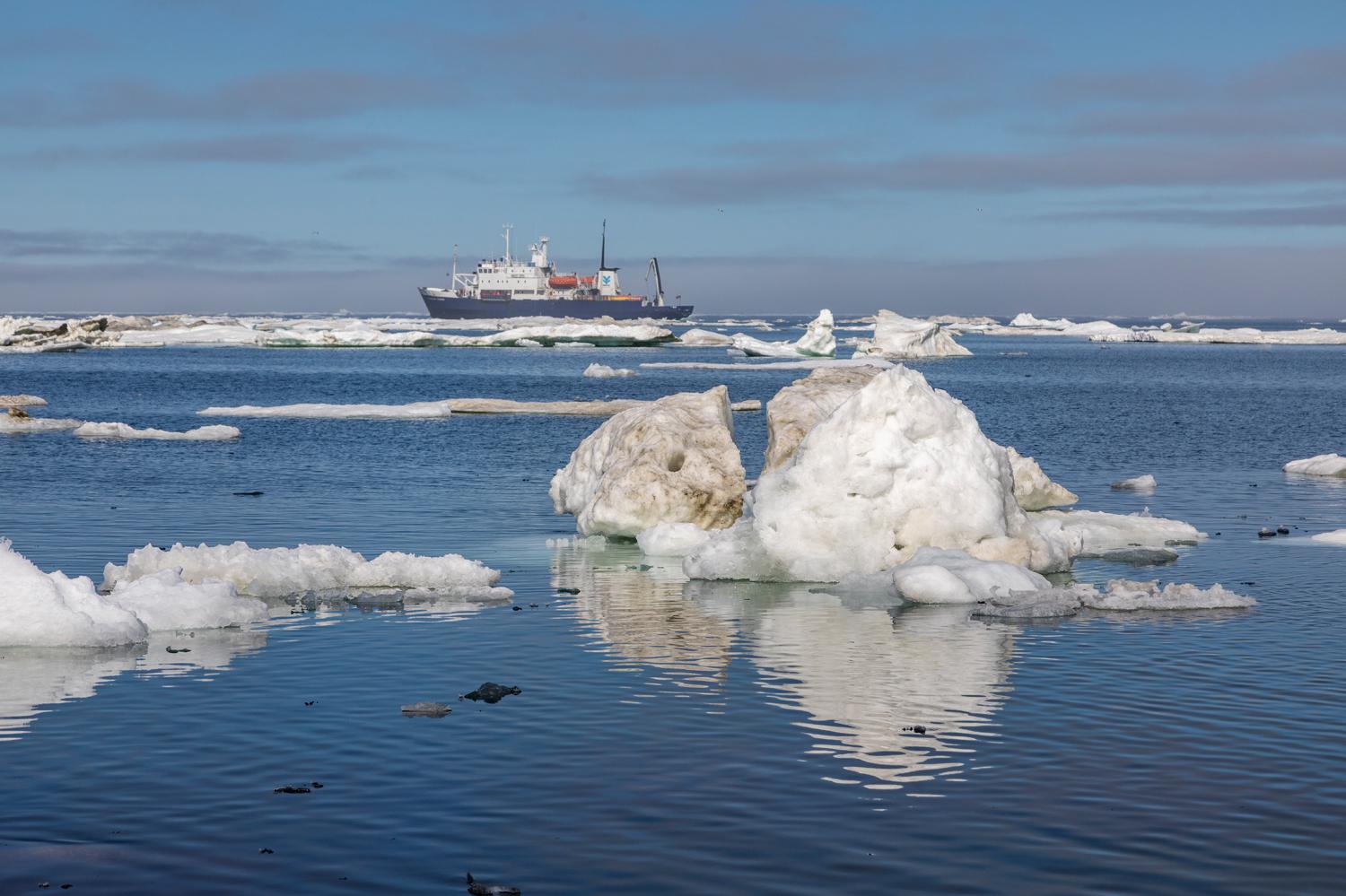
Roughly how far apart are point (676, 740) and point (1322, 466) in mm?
33842

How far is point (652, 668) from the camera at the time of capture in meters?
18.1

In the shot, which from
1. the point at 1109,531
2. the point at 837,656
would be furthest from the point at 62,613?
the point at 1109,531

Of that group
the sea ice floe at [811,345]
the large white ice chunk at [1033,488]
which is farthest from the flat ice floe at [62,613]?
the sea ice floe at [811,345]

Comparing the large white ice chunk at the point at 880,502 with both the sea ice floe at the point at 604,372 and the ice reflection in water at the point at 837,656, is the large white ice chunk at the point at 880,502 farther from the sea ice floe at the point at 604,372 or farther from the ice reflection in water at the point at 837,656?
the sea ice floe at the point at 604,372

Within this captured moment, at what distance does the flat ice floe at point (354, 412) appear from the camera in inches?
2512

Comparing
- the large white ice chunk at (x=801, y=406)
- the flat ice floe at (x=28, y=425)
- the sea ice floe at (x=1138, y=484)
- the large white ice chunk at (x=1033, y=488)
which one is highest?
the large white ice chunk at (x=801, y=406)

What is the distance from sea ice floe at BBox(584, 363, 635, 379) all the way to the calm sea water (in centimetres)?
7053

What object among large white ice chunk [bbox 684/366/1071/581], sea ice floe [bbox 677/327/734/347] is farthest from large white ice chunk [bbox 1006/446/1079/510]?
sea ice floe [bbox 677/327/734/347]

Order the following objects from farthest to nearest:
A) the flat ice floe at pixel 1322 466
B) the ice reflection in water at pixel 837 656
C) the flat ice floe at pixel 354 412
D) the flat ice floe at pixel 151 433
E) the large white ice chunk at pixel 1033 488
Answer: the flat ice floe at pixel 354 412 → the flat ice floe at pixel 151 433 → the flat ice floe at pixel 1322 466 → the large white ice chunk at pixel 1033 488 → the ice reflection in water at pixel 837 656

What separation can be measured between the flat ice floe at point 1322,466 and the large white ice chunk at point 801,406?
15618mm

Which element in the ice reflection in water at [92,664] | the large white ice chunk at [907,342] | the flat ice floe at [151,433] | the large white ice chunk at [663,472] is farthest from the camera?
the large white ice chunk at [907,342]

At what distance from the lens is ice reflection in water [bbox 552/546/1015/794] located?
14648 mm

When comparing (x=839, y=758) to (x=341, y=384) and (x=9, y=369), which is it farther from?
(x=9, y=369)

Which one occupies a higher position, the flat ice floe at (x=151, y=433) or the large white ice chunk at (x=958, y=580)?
the large white ice chunk at (x=958, y=580)
